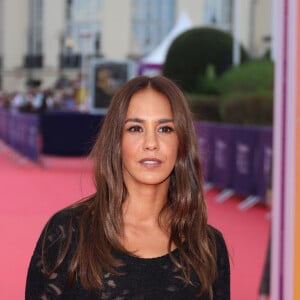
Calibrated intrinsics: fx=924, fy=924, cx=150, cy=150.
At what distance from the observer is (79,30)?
59781 mm

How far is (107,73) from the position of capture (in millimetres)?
27188

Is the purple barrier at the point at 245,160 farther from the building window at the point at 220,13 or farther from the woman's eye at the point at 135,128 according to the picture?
the building window at the point at 220,13

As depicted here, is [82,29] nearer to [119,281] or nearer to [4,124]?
[4,124]

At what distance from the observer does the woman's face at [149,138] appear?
2188mm

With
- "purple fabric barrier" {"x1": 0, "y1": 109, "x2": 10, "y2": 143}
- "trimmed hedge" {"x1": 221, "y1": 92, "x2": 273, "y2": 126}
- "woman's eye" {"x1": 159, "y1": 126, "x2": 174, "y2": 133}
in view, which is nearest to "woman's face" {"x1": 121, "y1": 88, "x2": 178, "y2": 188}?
"woman's eye" {"x1": 159, "y1": 126, "x2": 174, "y2": 133}

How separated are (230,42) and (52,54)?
39289mm

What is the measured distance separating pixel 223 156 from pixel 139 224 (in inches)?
450

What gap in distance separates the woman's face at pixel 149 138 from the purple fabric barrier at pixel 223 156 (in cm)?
1103

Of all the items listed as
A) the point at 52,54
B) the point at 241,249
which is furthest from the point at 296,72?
the point at 52,54

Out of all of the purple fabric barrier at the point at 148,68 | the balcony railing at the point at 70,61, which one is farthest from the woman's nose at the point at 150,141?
the balcony railing at the point at 70,61

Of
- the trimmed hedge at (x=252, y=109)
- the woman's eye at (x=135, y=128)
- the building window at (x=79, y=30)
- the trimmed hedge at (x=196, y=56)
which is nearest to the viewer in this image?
the woman's eye at (x=135, y=128)

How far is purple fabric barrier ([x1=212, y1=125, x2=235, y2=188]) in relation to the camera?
13352 millimetres

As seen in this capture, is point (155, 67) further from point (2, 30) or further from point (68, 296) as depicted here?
point (2, 30)

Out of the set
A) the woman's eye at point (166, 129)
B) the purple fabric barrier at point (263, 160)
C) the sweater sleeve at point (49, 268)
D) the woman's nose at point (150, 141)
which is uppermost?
the woman's eye at point (166, 129)
